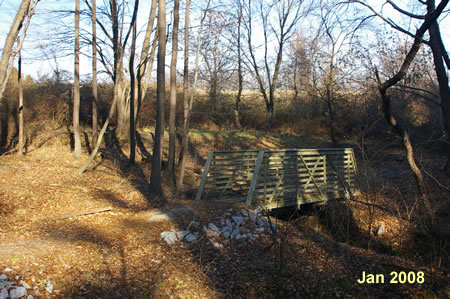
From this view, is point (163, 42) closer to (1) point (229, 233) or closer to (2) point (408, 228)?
(1) point (229, 233)

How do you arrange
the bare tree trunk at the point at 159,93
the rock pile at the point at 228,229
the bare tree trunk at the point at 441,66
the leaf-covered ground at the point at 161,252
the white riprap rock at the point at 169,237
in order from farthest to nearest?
the bare tree trunk at the point at 441,66 → the bare tree trunk at the point at 159,93 → the rock pile at the point at 228,229 → the white riprap rock at the point at 169,237 → the leaf-covered ground at the point at 161,252

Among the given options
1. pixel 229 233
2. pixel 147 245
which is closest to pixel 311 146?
pixel 229 233

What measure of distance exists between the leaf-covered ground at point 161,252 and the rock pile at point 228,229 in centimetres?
15

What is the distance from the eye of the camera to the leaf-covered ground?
533cm

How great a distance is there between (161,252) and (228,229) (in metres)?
1.78

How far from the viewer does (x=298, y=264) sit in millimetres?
6676

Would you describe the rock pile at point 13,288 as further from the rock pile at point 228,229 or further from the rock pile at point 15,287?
the rock pile at point 228,229

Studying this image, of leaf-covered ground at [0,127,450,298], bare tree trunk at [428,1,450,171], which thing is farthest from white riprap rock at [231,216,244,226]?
bare tree trunk at [428,1,450,171]

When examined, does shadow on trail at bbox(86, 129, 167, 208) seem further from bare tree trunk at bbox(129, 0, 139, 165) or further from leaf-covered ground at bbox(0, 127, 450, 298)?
bare tree trunk at bbox(129, 0, 139, 165)

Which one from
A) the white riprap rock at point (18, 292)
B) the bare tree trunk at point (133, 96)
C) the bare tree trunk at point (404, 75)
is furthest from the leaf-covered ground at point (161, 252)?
the bare tree trunk at point (133, 96)

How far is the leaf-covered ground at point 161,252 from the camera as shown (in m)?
5.33

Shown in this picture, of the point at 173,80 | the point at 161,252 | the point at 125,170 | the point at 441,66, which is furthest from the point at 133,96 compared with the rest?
the point at 441,66

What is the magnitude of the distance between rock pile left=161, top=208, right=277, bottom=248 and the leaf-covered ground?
15 centimetres

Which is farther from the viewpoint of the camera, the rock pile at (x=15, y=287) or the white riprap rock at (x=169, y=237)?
the white riprap rock at (x=169, y=237)
